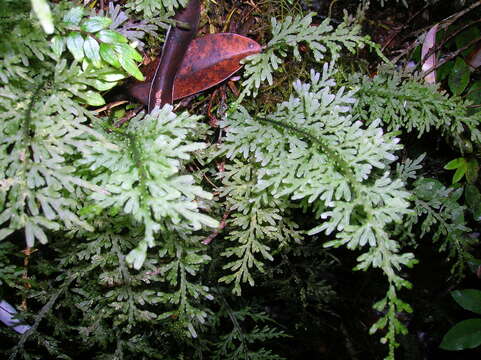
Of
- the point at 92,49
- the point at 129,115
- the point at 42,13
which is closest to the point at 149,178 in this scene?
the point at 42,13

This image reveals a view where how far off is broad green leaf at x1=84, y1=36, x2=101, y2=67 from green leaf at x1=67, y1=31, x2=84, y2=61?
0.01m

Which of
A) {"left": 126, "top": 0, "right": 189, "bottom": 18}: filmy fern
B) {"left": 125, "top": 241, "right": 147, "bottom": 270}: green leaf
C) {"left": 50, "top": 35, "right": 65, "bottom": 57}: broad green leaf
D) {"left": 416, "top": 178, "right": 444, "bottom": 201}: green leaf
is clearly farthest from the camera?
{"left": 416, "top": 178, "right": 444, "bottom": 201}: green leaf

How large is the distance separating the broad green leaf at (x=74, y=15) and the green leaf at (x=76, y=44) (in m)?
0.04

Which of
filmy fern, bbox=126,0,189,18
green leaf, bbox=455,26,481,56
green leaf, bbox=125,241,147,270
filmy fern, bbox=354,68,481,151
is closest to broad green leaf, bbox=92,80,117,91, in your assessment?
filmy fern, bbox=126,0,189,18

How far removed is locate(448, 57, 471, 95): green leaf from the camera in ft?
5.74

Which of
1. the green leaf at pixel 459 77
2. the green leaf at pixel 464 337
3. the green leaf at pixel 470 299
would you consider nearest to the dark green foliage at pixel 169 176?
the green leaf at pixel 459 77

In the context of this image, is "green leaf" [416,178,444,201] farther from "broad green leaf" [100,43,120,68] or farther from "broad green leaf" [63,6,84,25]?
"broad green leaf" [63,6,84,25]

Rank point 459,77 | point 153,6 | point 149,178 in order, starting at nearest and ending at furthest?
point 149,178, point 153,6, point 459,77

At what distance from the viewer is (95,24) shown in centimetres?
115

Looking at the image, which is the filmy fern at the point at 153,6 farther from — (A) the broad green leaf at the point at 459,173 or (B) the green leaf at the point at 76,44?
(A) the broad green leaf at the point at 459,173

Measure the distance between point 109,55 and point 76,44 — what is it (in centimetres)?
11

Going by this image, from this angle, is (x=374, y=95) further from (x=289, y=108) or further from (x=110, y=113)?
(x=110, y=113)

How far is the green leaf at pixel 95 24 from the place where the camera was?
1.14 meters

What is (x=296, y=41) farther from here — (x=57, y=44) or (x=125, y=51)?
(x=57, y=44)
